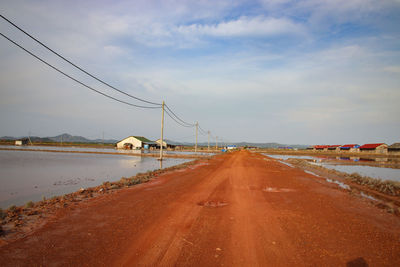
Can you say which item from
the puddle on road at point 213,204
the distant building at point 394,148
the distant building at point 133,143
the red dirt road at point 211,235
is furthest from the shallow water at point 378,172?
the distant building at point 133,143

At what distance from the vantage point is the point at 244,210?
8.38 meters

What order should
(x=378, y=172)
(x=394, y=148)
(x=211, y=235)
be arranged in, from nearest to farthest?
(x=211, y=235) < (x=378, y=172) < (x=394, y=148)

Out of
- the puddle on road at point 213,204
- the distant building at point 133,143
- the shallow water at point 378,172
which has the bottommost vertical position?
the shallow water at point 378,172

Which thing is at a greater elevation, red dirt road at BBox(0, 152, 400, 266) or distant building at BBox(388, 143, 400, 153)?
distant building at BBox(388, 143, 400, 153)

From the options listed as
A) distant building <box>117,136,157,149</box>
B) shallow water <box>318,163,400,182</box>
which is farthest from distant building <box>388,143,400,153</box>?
distant building <box>117,136,157,149</box>

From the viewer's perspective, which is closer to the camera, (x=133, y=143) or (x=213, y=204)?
(x=213, y=204)

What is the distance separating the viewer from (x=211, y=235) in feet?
19.5

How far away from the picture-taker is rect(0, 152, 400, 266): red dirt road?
15.4ft

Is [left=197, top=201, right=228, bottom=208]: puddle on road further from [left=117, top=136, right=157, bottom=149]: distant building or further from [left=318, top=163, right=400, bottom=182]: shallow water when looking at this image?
[left=117, top=136, right=157, bottom=149]: distant building

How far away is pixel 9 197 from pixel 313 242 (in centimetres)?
1386

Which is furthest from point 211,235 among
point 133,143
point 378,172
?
point 133,143

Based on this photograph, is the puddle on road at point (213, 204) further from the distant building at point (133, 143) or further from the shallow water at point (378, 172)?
the distant building at point (133, 143)

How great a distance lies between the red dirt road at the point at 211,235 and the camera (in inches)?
185

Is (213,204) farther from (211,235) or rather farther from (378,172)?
(378,172)
